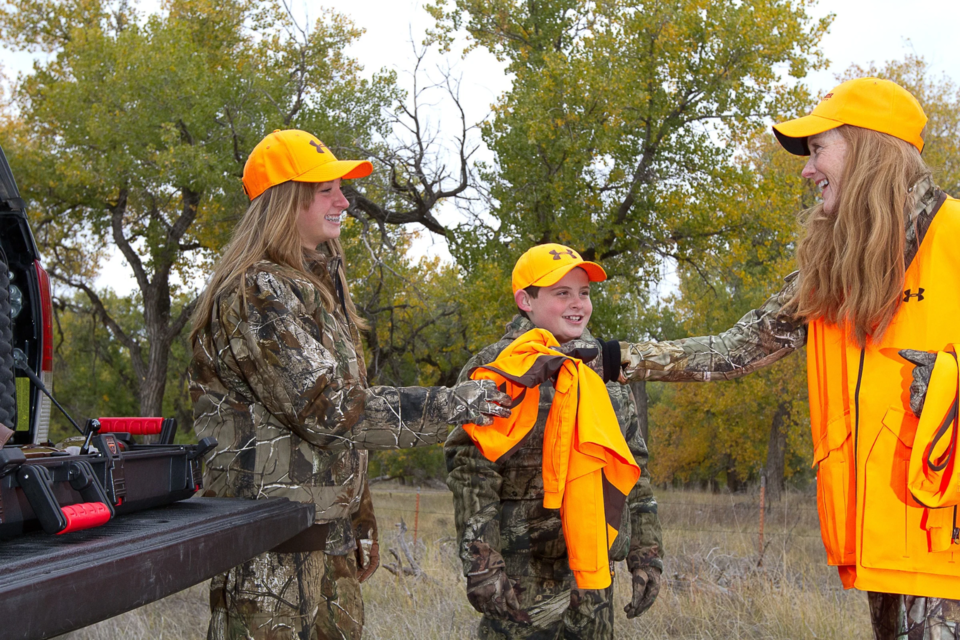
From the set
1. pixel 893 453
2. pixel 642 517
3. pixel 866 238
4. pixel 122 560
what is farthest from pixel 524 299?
pixel 122 560

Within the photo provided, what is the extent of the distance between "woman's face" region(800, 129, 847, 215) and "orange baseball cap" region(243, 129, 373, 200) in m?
1.58

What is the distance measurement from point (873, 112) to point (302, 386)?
203 centimetres

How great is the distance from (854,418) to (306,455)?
5.65 feet

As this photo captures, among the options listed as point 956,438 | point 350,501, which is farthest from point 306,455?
point 956,438

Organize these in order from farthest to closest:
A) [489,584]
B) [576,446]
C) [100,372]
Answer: [100,372] → [489,584] → [576,446]

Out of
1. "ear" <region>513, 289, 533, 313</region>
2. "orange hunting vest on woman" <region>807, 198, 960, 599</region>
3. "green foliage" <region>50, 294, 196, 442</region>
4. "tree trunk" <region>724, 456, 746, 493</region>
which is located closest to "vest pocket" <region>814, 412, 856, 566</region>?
"orange hunting vest on woman" <region>807, 198, 960, 599</region>

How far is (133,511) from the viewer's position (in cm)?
222

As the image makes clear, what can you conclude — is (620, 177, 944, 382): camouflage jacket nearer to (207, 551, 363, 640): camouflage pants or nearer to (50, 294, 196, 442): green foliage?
(207, 551, 363, 640): camouflage pants

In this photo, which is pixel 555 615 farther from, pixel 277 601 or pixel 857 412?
pixel 857 412

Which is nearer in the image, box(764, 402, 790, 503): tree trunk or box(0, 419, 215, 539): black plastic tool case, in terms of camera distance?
box(0, 419, 215, 539): black plastic tool case

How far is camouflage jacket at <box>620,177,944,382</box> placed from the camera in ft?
10.5

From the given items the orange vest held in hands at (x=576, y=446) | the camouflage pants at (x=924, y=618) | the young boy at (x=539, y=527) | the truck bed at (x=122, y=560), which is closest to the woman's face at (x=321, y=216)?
the orange vest held in hands at (x=576, y=446)

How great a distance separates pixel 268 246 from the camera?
Answer: 111 inches

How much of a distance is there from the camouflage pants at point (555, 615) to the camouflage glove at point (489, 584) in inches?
6.3
